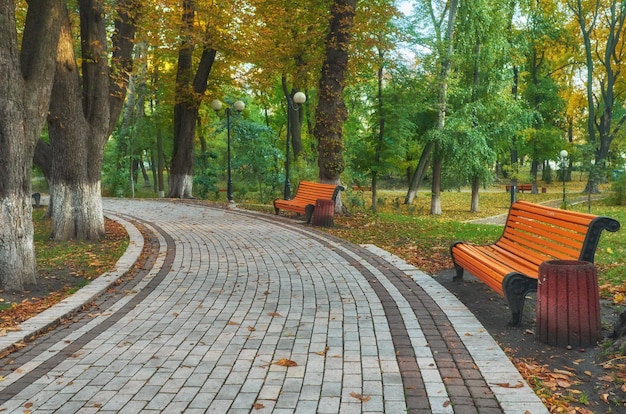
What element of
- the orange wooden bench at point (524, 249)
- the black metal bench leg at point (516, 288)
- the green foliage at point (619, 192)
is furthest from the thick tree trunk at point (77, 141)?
the green foliage at point (619, 192)

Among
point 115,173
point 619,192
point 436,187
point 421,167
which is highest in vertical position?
point 421,167

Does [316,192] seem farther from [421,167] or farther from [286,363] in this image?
[421,167]

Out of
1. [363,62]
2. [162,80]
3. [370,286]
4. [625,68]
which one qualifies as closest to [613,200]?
[625,68]

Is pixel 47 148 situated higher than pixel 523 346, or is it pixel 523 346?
pixel 47 148

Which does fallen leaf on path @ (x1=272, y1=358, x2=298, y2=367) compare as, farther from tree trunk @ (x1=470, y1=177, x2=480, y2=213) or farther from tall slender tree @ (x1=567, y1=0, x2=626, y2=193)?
tall slender tree @ (x1=567, y1=0, x2=626, y2=193)

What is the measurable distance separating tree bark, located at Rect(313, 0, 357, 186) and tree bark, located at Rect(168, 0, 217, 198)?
8.44m

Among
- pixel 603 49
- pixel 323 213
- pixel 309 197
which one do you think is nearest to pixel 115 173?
pixel 309 197

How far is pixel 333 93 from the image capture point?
556 inches

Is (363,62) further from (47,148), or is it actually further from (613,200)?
(613,200)

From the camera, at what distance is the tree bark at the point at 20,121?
20.8ft

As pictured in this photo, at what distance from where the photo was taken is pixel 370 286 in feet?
22.7

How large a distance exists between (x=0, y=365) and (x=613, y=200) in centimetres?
2861

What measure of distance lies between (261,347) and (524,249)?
335cm

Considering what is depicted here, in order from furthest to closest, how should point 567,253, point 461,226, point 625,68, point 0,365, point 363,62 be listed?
point 625,68 < point 363,62 < point 461,226 < point 567,253 < point 0,365
